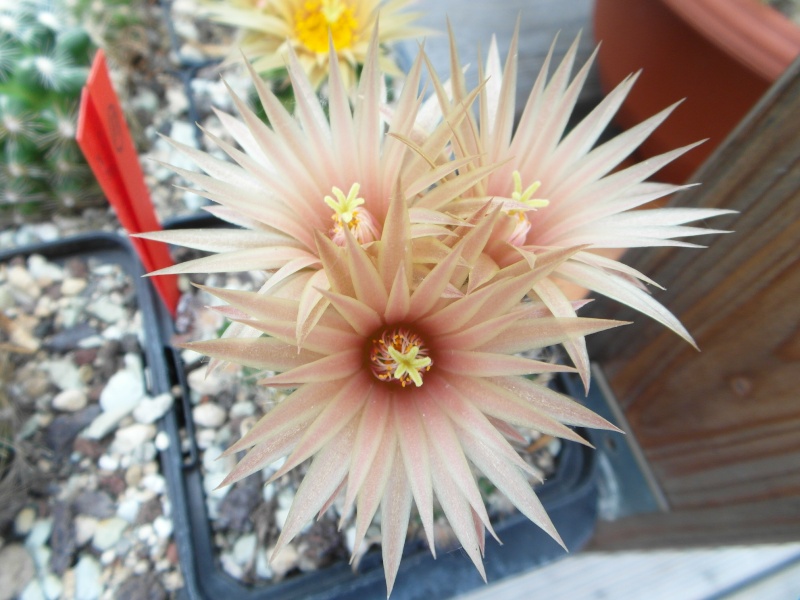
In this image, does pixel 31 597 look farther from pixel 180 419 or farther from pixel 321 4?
pixel 321 4

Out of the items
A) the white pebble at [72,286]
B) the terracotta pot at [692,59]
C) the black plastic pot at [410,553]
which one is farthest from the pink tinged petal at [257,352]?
the terracotta pot at [692,59]

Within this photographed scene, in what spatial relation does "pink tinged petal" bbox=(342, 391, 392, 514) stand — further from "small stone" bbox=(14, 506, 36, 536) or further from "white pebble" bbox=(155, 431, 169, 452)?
"small stone" bbox=(14, 506, 36, 536)

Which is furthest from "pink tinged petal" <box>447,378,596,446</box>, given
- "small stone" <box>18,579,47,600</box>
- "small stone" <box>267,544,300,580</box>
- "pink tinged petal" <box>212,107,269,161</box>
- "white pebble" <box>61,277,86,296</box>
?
"white pebble" <box>61,277,86,296</box>

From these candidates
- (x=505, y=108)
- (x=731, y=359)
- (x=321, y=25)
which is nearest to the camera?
(x=505, y=108)

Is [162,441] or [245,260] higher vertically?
[245,260]

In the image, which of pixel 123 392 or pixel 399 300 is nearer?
pixel 399 300

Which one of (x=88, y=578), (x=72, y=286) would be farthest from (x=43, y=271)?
(x=88, y=578)

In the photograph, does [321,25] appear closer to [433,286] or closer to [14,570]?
[433,286]

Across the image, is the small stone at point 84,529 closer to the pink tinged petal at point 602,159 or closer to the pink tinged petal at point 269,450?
the pink tinged petal at point 269,450
